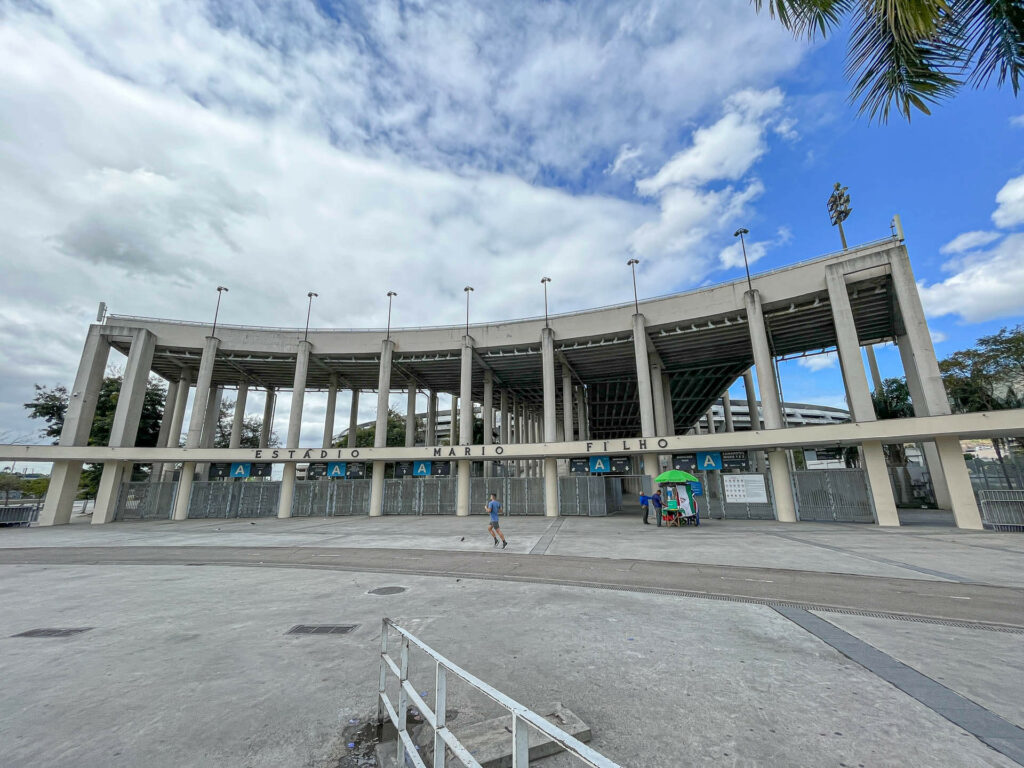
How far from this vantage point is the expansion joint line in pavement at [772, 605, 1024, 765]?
3.40 metres

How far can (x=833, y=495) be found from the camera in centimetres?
2156

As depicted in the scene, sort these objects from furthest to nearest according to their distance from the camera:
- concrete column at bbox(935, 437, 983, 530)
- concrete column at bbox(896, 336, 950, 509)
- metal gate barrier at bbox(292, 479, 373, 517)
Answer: metal gate barrier at bbox(292, 479, 373, 517)
concrete column at bbox(896, 336, 950, 509)
concrete column at bbox(935, 437, 983, 530)

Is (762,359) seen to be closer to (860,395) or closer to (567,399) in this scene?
(860,395)

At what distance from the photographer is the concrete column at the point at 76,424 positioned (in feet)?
90.4

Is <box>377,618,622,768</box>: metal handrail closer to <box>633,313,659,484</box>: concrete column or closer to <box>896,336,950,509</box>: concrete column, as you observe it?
<box>633,313,659,484</box>: concrete column

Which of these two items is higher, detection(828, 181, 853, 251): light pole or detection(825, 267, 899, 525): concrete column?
detection(828, 181, 853, 251): light pole

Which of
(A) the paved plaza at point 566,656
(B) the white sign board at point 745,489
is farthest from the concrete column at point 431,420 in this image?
(A) the paved plaza at point 566,656

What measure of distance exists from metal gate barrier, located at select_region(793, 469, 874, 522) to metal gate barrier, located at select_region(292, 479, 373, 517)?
89.2 feet

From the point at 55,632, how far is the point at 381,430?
25.5 meters

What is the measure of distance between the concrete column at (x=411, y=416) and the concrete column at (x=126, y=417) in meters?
18.8

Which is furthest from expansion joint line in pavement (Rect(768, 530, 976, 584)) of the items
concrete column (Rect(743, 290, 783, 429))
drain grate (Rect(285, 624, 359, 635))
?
drain grate (Rect(285, 624, 359, 635))

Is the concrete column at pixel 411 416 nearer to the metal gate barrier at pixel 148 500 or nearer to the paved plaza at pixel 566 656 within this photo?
the metal gate barrier at pixel 148 500

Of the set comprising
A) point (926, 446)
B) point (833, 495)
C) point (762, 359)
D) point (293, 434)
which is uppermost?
point (762, 359)

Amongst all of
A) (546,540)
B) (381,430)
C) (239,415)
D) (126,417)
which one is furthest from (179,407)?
(546,540)
